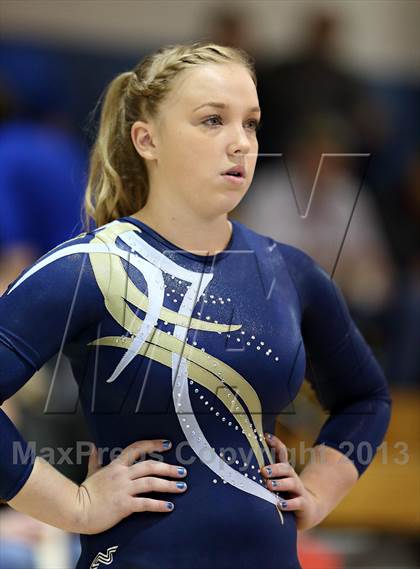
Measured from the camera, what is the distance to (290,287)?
1.54 m

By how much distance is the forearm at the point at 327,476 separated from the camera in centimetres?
158

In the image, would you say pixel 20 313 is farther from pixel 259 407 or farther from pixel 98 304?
pixel 259 407

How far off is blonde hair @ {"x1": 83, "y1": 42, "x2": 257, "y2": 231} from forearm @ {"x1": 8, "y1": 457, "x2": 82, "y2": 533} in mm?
393

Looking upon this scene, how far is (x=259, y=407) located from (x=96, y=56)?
3385mm

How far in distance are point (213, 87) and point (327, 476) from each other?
0.63 metres

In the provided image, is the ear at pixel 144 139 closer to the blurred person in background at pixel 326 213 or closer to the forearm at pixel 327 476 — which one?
the forearm at pixel 327 476

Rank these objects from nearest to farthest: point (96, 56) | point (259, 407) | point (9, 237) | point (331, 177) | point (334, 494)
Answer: point (259, 407)
point (334, 494)
point (9, 237)
point (331, 177)
point (96, 56)

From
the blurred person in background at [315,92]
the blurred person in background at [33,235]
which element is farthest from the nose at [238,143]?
the blurred person in background at [315,92]

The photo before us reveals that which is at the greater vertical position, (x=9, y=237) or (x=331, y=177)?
(x=331, y=177)

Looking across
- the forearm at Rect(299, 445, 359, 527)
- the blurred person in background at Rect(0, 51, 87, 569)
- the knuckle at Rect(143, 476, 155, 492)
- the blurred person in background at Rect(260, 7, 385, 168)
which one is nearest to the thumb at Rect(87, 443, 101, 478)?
the knuckle at Rect(143, 476, 155, 492)

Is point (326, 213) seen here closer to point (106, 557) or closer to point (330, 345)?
point (330, 345)

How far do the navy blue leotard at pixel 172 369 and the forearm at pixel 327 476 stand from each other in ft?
0.38

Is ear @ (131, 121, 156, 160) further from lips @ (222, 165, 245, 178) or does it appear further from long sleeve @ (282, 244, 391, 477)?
long sleeve @ (282, 244, 391, 477)

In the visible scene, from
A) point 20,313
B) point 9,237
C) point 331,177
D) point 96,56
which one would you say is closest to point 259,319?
point 20,313
